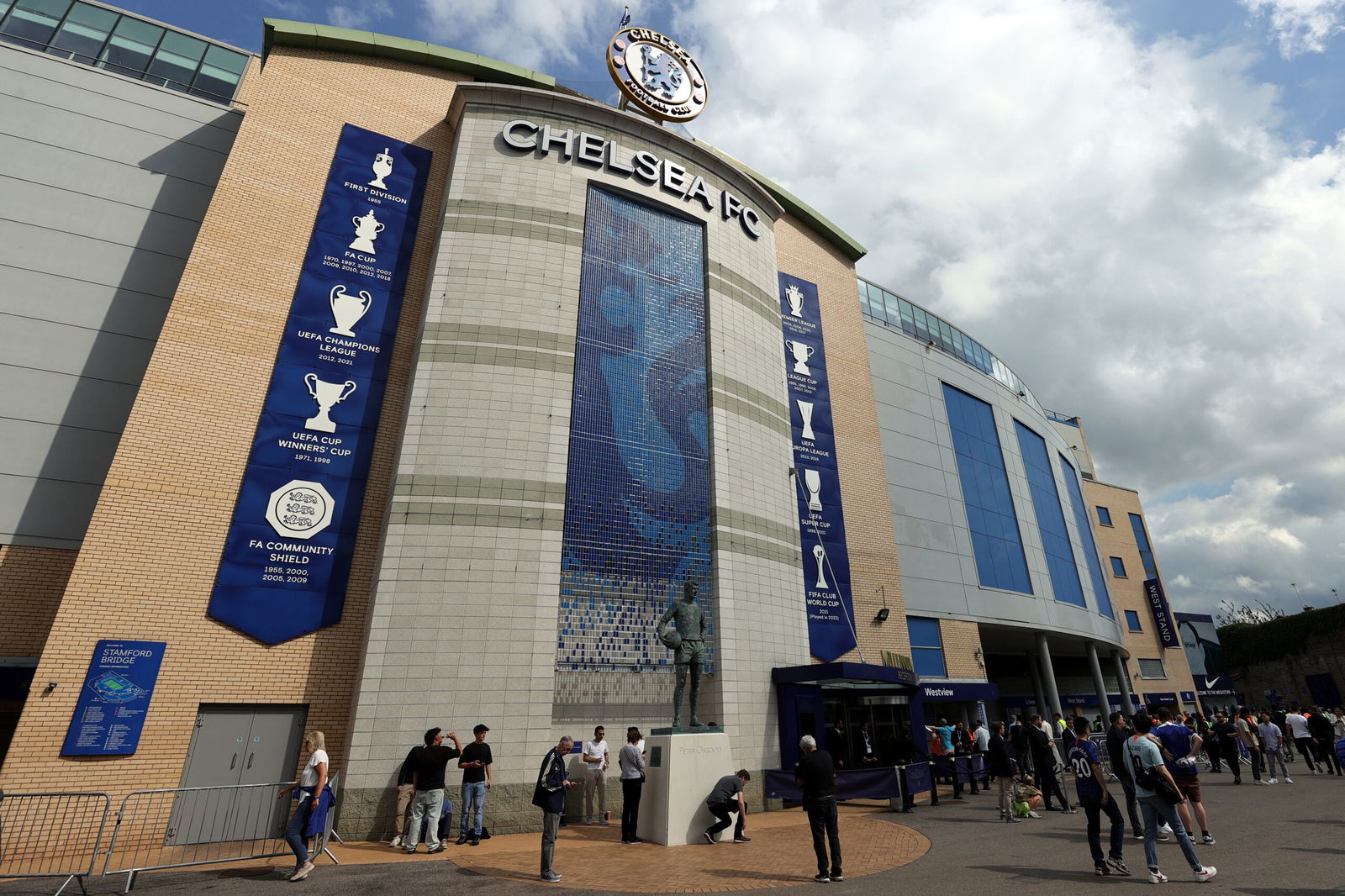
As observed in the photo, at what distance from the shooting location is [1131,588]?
45125 millimetres

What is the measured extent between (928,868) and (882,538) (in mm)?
16527

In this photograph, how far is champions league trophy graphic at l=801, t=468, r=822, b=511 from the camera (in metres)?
22.7

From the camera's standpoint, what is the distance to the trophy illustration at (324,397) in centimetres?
1537

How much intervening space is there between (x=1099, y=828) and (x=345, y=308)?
18328mm

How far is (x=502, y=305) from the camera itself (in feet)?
56.0

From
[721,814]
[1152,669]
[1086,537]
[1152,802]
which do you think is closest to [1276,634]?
[1152,669]

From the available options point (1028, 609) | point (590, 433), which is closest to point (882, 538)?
point (1028, 609)

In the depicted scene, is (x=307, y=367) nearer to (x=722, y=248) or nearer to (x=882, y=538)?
(x=722, y=248)

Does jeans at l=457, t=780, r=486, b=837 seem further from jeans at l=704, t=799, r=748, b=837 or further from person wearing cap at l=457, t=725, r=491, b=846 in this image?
jeans at l=704, t=799, r=748, b=837

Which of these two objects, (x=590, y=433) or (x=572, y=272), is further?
(x=572, y=272)

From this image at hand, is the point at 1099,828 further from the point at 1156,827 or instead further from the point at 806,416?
the point at 806,416

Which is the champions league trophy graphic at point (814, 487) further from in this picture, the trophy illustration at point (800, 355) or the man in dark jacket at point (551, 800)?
the man in dark jacket at point (551, 800)

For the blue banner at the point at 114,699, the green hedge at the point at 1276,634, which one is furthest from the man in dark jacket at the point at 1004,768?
the green hedge at the point at 1276,634

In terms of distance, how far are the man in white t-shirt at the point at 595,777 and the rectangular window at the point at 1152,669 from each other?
43673mm
